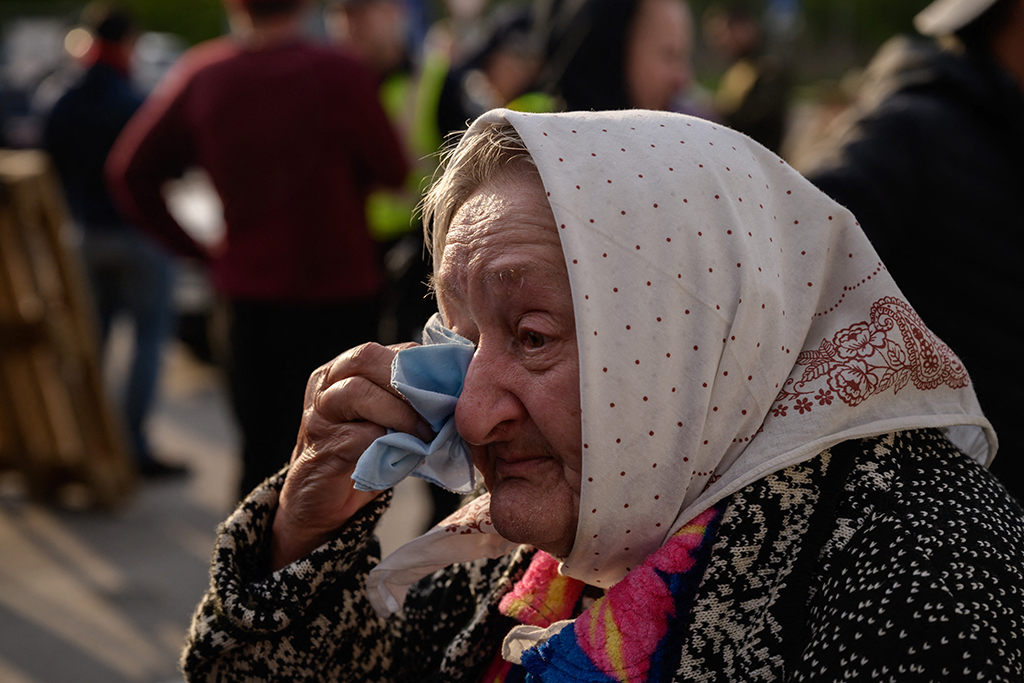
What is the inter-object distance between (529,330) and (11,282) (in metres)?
4.41

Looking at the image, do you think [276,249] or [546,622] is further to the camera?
[276,249]

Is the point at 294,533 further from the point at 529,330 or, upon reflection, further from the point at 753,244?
the point at 753,244

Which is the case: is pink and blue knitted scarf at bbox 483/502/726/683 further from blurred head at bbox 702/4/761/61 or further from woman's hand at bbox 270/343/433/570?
blurred head at bbox 702/4/761/61

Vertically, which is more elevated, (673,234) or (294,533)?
(673,234)

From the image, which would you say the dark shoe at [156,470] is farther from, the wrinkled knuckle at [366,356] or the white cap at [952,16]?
the white cap at [952,16]

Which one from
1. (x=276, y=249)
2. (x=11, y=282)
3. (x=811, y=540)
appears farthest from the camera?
(x=11, y=282)

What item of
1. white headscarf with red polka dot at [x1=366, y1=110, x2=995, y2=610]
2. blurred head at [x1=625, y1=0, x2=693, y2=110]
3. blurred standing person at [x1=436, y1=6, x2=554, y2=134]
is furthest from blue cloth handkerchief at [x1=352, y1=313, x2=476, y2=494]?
blurred standing person at [x1=436, y1=6, x2=554, y2=134]

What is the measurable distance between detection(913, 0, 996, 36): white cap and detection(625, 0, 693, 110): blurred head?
996mm

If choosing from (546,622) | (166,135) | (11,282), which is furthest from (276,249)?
(546,622)

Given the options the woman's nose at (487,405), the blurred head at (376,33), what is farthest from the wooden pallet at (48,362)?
the woman's nose at (487,405)

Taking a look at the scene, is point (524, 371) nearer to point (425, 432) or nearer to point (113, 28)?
point (425, 432)

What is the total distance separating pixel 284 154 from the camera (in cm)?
369

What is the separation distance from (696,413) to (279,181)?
8.77 feet

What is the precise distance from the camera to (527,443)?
1.46m
